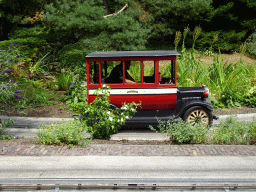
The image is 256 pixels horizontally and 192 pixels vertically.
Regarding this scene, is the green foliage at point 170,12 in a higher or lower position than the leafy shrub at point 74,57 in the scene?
higher

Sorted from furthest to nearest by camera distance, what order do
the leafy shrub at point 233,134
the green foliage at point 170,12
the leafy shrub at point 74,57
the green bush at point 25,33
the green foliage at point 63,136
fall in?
Result: the green foliage at point 170,12
the green bush at point 25,33
the leafy shrub at point 74,57
the leafy shrub at point 233,134
the green foliage at point 63,136

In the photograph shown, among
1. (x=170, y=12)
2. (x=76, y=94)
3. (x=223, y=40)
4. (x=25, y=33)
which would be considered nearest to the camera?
(x=76, y=94)

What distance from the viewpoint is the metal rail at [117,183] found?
4.66 m

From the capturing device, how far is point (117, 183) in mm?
4711

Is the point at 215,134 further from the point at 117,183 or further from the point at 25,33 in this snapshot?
the point at 25,33

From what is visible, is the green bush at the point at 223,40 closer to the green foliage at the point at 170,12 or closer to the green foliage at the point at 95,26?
the green foliage at the point at 170,12

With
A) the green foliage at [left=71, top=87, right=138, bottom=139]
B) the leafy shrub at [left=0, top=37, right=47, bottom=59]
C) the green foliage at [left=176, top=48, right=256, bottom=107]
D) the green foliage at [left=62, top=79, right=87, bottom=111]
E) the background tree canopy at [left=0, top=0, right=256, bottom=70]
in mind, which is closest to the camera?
the green foliage at [left=71, top=87, right=138, bottom=139]

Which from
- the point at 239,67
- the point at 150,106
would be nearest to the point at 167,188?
the point at 150,106

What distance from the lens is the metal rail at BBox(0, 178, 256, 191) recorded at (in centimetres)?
466

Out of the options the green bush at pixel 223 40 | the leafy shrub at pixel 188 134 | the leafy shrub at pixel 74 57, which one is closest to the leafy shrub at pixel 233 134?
the leafy shrub at pixel 188 134

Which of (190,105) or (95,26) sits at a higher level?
(95,26)

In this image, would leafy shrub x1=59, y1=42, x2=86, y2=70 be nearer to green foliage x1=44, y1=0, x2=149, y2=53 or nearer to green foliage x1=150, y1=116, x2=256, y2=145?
green foliage x1=44, y1=0, x2=149, y2=53

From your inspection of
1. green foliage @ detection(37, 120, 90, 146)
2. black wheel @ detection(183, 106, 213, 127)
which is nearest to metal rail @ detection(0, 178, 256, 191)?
green foliage @ detection(37, 120, 90, 146)

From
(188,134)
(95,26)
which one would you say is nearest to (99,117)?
(188,134)
